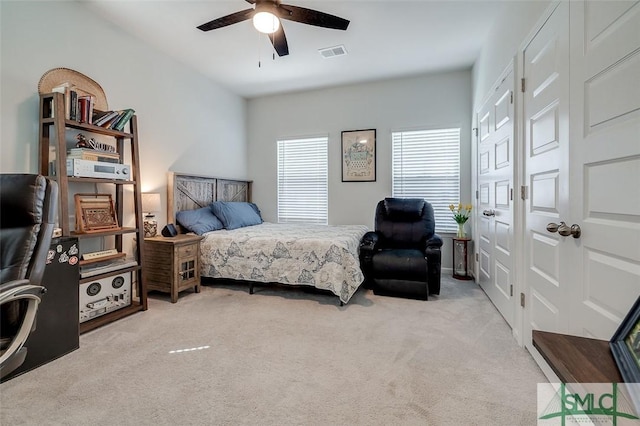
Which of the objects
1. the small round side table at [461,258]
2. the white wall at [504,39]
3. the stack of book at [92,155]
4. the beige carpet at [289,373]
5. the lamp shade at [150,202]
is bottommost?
the beige carpet at [289,373]

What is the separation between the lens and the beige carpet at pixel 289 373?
1.47 metres

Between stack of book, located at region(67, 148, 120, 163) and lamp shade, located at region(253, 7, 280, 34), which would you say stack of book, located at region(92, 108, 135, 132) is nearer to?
stack of book, located at region(67, 148, 120, 163)

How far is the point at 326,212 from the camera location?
193 inches

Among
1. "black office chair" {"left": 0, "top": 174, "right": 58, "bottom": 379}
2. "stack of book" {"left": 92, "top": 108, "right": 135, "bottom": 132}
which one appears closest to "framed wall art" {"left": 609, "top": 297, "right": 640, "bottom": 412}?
"black office chair" {"left": 0, "top": 174, "right": 58, "bottom": 379}

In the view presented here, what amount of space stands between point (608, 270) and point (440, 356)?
115 cm

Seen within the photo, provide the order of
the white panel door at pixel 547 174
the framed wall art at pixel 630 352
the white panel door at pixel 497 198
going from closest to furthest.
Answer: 1. the framed wall art at pixel 630 352
2. the white panel door at pixel 547 174
3. the white panel door at pixel 497 198

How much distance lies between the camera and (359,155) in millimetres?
4637

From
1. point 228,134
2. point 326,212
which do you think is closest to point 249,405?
point 326,212

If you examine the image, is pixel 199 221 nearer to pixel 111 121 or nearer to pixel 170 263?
pixel 170 263

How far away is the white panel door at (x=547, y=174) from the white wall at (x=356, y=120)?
7.19ft

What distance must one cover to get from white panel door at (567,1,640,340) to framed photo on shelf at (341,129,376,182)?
3.17 metres

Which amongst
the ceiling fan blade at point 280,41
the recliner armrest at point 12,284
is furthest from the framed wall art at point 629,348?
the ceiling fan blade at point 280,41

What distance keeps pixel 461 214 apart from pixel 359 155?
1736 millimetres

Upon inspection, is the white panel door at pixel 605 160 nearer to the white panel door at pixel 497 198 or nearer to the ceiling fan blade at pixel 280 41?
the white panel door at pixel 497 198
